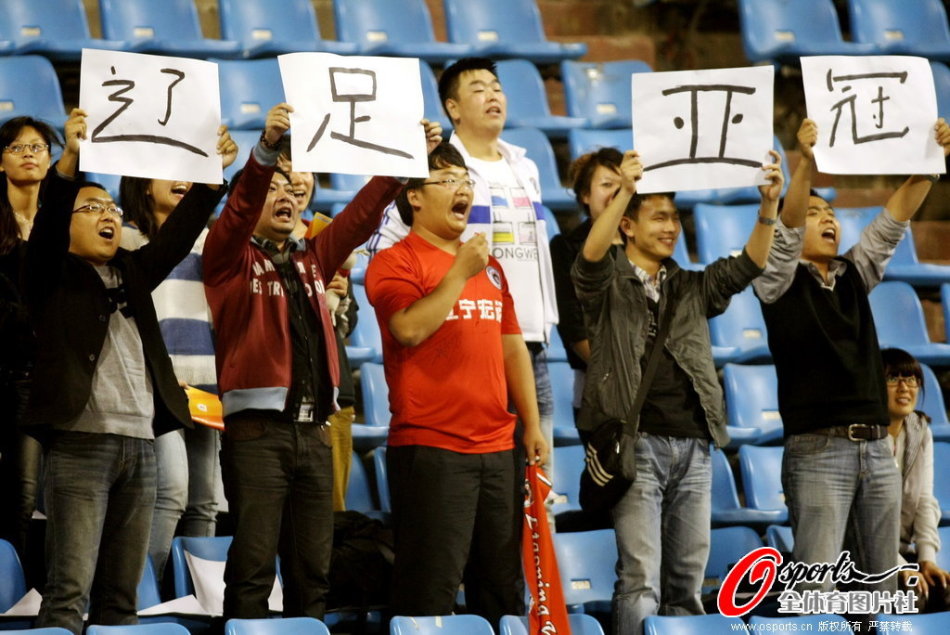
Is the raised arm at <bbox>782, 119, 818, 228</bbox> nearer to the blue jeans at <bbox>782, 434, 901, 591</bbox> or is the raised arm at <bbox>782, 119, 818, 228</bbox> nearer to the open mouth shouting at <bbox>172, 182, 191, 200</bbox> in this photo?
the blue jeans at <bbox>782, 434, 901, 591</bbox>

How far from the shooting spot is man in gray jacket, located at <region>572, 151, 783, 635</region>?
159 inches

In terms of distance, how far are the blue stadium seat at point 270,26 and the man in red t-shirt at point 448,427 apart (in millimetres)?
2774

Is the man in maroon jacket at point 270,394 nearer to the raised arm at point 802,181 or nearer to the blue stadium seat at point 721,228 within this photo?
the raised arm at point 802,181

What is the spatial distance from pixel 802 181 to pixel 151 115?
1.89m

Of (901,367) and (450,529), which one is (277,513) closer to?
(450,529)

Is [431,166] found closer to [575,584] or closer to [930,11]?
[575,584]

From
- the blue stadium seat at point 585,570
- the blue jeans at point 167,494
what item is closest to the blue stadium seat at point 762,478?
the blue stadium seat at point 585,570

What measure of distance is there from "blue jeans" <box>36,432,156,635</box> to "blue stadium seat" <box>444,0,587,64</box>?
385 centimetres

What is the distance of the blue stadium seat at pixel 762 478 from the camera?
5324 millimetres

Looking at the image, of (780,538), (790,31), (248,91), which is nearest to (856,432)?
(780,538)

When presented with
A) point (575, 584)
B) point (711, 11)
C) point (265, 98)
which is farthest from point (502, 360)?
point (711, 11)

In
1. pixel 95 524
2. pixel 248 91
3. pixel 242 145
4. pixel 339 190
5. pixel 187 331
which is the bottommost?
→ pixel 95 524

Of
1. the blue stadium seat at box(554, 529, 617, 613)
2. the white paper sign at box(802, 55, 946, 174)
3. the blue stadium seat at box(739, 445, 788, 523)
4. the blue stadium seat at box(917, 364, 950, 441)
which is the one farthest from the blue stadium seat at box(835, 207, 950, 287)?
the blue stadium seat at box(554, 529, 617, 613)

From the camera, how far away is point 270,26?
6797mm
